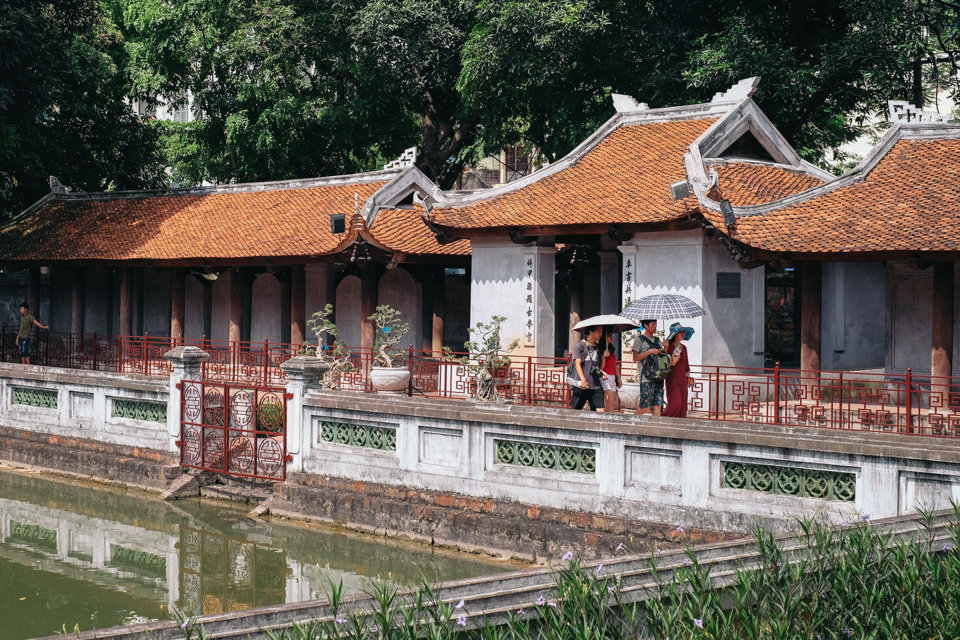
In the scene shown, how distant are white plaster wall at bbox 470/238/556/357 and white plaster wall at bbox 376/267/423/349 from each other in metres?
4.30

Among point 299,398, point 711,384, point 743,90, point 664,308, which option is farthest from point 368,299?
point 664,308

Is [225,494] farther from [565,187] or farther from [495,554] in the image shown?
[565,187]

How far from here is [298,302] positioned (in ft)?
82.2

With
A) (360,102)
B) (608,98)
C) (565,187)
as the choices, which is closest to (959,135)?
(565,187)

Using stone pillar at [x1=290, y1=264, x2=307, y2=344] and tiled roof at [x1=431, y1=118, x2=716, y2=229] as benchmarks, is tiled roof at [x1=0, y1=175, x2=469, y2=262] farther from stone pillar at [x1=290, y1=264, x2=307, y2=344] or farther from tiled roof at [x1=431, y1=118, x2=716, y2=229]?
tiled roof at [x1=431, y1=118, x2=716, y2=229]

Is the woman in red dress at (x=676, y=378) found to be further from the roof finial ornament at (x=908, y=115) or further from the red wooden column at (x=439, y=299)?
the red wooden column at (x=439, y=299)

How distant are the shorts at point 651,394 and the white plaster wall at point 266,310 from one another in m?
14.4

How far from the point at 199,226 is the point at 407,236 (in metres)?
6.21

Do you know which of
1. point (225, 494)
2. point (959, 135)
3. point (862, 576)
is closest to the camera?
point (862, 576)

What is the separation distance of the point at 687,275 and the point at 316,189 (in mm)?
11785

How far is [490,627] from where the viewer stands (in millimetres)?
6609

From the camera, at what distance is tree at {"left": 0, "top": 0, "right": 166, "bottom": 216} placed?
1086 inches

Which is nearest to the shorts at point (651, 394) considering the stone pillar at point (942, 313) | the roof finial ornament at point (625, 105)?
the stone pillar at point (942, 313)

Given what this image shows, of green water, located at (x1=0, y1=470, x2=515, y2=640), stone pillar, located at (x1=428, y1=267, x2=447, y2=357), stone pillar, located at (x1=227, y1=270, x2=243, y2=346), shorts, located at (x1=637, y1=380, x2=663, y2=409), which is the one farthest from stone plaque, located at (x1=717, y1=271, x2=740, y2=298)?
stone pillar, located at (x1=227, y1=270, x2=243, y2=346)
